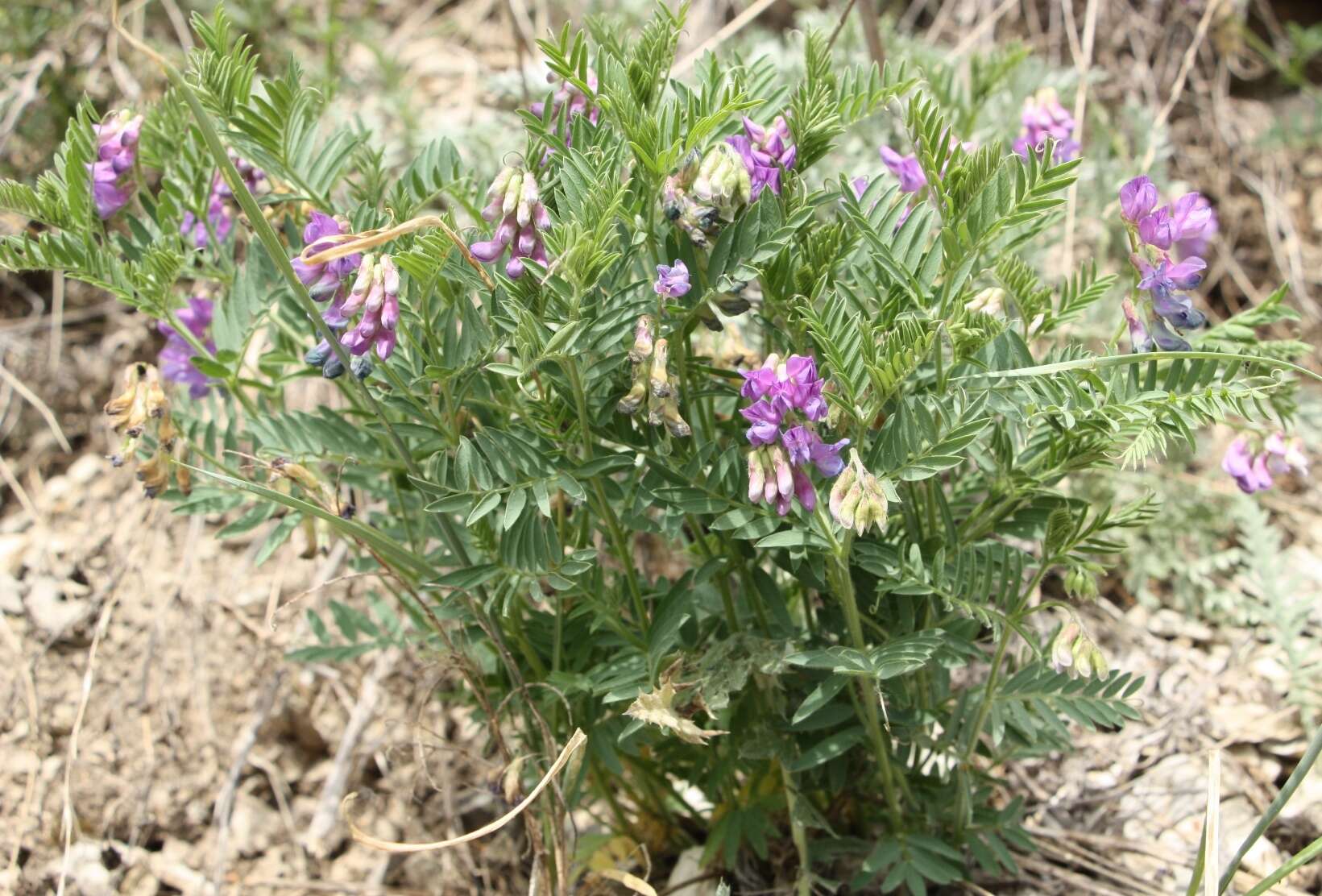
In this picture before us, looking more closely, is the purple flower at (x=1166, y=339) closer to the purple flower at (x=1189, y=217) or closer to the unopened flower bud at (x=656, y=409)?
the purple flower at (x=1189, y=217)

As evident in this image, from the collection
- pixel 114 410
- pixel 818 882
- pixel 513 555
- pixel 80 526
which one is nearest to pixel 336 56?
pixel 80 526

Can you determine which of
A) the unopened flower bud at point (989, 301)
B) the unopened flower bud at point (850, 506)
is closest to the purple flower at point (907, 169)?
the unopened flower bud at point (989, 301)

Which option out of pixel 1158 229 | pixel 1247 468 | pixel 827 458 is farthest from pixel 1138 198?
pixel 1247 468

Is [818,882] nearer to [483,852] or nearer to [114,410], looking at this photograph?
[483,852]

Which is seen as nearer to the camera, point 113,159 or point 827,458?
point 827,458

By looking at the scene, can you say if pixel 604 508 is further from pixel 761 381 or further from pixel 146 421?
pixel 146 421

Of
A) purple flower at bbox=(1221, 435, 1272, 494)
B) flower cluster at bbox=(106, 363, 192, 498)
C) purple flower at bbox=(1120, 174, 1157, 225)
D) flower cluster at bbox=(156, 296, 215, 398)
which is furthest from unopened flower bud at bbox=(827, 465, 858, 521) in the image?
flower cluster at bbox=(156, 296, 215, 398)
